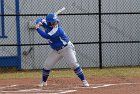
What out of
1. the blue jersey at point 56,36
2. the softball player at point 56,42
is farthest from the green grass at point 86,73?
the blue jersey at point 56,36

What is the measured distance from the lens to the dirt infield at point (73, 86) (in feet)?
33.5

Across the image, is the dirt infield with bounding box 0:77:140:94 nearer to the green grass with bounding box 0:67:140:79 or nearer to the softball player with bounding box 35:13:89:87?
the softball player with bounding box 35:13:89:87

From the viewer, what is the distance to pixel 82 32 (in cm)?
1633

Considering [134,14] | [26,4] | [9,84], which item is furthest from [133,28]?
[9,84]

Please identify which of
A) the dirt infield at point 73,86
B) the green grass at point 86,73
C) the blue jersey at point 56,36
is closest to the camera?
the dirt infield at point 73,86

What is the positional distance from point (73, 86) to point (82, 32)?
5447mm

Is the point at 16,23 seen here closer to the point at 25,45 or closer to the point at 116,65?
the point at 25,45

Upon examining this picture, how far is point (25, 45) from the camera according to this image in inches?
597

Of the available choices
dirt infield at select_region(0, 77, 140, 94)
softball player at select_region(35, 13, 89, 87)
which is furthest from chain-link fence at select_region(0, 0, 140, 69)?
softball player at select_region(35, 13, 89, 87)

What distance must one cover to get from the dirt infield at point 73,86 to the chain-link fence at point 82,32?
10.5 ft

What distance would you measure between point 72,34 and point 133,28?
7.27ft

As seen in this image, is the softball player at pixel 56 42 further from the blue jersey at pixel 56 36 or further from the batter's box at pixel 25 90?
the batter's box at pixel 25 90

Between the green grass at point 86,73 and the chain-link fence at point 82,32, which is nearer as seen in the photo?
the green grass at point 86,73

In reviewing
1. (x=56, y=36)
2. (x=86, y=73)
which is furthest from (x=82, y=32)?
(x=56, y=36)
